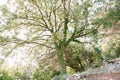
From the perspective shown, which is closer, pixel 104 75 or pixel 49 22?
pixel 104 75

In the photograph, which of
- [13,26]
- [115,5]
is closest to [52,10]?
[13,26]

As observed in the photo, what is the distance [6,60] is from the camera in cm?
1966

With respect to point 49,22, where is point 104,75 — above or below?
below

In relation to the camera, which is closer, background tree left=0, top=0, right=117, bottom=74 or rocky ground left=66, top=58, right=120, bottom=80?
rocky ground left=66, top=58, right=120, bottom=80

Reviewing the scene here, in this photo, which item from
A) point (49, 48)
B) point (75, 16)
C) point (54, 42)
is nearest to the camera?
point (75, 16)

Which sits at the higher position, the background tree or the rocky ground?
the background tree

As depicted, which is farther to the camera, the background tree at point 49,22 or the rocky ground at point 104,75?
the background tree at point 49,22

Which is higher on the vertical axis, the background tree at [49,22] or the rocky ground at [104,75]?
the background tree at [49,22]

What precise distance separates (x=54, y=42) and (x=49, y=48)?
1.76m

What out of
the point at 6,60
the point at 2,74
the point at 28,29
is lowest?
the point at 2,74

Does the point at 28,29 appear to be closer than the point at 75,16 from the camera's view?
No

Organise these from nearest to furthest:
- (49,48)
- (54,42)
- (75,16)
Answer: (75,16) < (54,42) < (49,48)

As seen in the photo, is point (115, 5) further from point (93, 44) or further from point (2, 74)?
point (2, 74)

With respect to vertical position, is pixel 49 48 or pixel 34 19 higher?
pixel 34 19
